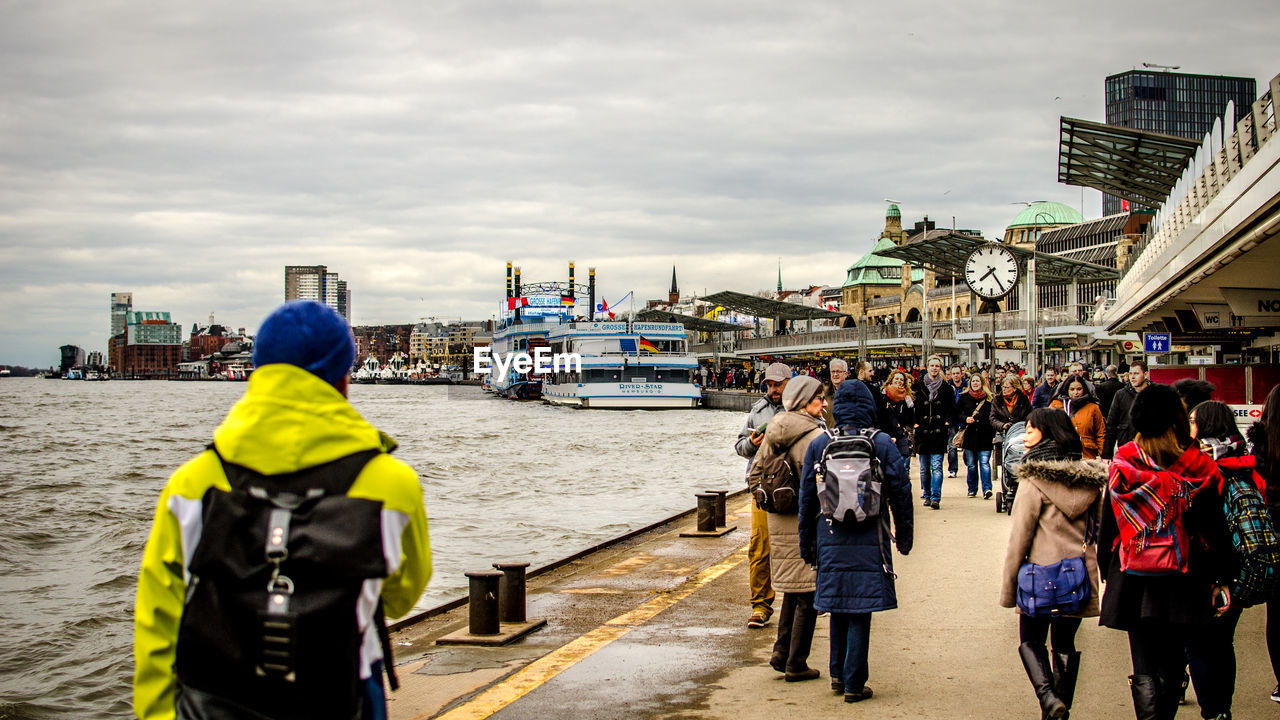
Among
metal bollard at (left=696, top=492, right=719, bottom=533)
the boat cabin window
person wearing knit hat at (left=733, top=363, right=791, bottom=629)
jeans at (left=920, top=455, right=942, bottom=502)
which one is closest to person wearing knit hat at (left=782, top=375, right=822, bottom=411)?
person wearing knit hat at (left=733, top=363, right=791, bottom=629)

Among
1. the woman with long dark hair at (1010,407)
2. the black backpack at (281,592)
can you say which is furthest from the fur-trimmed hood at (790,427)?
the woman with long dark hair at (1010,407)

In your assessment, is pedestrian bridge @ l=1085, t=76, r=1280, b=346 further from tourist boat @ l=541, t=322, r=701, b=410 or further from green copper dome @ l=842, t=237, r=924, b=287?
green copper dome @ l=842, t=237, r=924, b=287

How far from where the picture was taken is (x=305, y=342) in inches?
115

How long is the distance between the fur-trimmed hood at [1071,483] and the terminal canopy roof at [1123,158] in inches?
946

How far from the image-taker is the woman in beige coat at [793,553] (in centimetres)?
638

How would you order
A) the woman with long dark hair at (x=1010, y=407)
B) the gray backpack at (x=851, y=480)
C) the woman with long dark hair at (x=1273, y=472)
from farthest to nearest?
the woman with long dark hair at (x=1010, y=407)
the gray backpack at (x=851, y=480)
the woman with long dark hair at (x=1273, y=472)

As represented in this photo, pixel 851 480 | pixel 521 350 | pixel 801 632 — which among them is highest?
pixel 521 350

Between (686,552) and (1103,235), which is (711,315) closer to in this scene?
(1103,235)

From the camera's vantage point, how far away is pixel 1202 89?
198125 mm

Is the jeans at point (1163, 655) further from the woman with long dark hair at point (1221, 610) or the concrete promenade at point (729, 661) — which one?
the concrete promenade at point (729, 661)

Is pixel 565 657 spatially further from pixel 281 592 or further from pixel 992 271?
pixel 992 271

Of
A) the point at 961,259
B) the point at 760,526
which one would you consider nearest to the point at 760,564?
the point at 760,526

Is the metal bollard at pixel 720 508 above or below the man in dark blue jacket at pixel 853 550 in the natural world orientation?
below

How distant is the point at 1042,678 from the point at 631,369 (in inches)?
2501
